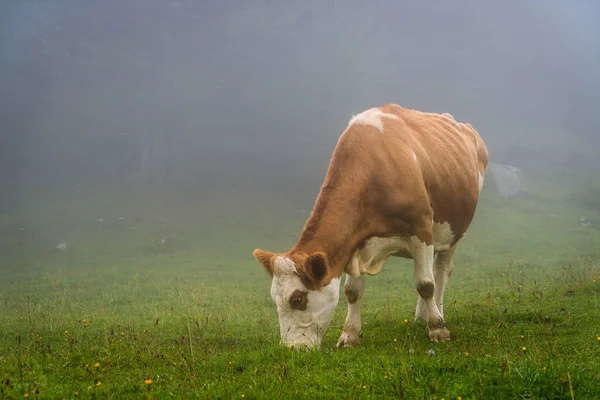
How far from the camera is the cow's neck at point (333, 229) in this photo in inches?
296

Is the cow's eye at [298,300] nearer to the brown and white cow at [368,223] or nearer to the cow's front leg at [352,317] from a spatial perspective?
the brown and white cow at [368,223]

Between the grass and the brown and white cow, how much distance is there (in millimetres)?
582

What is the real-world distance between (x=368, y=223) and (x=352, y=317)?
1.61 metres

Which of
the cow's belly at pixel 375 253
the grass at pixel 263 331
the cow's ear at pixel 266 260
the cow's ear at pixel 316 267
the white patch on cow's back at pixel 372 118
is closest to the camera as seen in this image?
the grass at pixel 263 331

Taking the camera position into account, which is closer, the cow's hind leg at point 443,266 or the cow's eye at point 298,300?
the cow's eye at point 298,300

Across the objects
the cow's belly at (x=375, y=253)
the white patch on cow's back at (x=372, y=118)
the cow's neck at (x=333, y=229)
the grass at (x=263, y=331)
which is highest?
the white patch on cow's back at (x=372, y=118)

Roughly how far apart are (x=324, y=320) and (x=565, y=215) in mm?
36217

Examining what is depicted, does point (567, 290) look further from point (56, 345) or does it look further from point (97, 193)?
point (97, 193)

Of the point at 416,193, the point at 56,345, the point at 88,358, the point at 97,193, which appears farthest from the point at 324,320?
the point at 97,193

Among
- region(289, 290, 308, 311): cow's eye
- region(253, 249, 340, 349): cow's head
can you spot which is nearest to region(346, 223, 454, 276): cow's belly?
region(253, 249, 340, 349): cow's head

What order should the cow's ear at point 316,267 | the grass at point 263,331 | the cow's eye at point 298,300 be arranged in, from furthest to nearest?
the cow's eye at point 298,300, the cow's ear at point 316,267, the grass at point 263,331

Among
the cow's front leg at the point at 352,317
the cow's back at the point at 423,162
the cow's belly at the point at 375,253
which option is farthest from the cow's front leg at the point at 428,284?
the cow's front leg at the point at 352,317

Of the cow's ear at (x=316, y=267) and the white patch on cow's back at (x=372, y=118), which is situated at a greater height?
the white patch on cow's back at (x=372, y=118)

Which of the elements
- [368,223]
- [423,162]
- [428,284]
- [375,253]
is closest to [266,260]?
[368,223]
